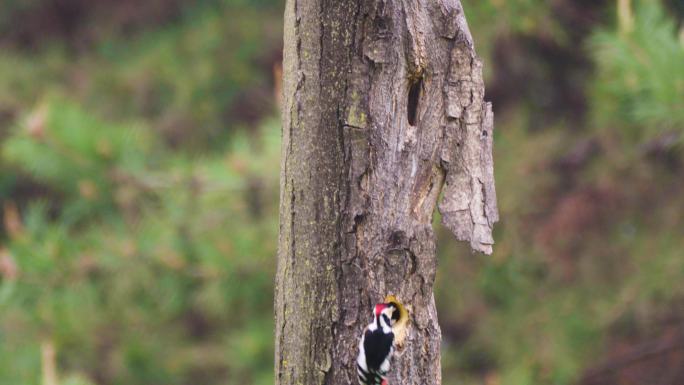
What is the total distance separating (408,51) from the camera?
1360 mm

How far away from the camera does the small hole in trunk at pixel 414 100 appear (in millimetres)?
1390

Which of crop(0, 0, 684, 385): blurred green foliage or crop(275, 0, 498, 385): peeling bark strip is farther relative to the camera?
crop(0, 0, 684, 385): blurred green foliage

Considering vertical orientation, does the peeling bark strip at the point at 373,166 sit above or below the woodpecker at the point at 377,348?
above

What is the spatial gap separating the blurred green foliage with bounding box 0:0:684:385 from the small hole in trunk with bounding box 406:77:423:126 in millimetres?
1129

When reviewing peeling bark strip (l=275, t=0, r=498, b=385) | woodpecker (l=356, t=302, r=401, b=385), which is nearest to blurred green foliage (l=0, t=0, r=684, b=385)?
peeling bark strip (l=275, t=0, r=498, b=385)

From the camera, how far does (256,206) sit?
11.0 feet

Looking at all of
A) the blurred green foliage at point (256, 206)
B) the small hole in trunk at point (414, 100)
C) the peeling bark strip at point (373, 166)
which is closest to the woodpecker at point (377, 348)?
the peeling bark strip at point (373, 166)

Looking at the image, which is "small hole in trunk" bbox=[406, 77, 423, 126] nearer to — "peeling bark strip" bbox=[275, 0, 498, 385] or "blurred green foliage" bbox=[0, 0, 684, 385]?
"peeling bark strip" bbox=[275, 0, 498, 385]

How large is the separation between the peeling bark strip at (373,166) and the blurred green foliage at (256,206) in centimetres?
111

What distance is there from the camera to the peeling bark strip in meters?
1.35

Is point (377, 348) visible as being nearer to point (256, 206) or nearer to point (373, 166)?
point (373, 166)

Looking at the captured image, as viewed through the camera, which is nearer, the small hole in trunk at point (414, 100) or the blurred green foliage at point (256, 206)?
the small hole in trunk at point (414, 100)

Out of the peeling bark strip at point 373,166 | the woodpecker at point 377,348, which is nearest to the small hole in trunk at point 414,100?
the peeling bark strip at point 373,166

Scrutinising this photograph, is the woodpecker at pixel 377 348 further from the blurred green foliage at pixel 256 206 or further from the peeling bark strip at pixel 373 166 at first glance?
the blurred green foliage at pixel 256 206
